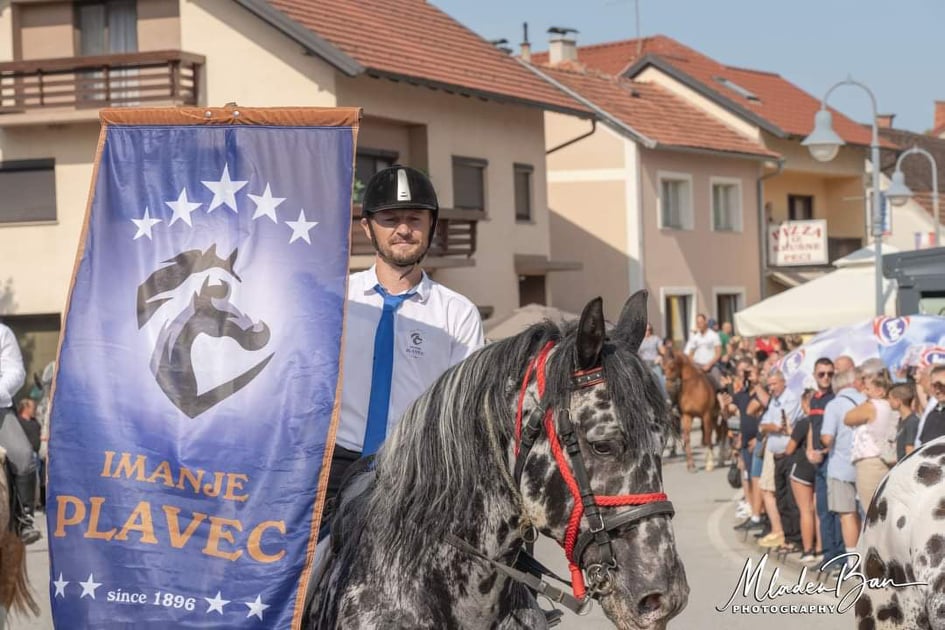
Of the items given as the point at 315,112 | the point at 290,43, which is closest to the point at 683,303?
the point at 290,43

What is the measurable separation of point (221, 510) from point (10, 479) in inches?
171

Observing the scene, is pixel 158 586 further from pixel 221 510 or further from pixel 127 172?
pixel 127 172

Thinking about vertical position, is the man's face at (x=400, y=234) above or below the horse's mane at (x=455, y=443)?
above

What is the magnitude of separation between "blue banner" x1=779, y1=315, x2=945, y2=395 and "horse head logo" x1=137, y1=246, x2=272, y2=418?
10.9 metres

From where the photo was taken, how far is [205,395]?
4.19m

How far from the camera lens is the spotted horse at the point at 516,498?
145 inches

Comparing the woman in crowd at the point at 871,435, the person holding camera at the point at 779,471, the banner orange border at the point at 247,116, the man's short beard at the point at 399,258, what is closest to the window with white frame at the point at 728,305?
the person holding camera at the point at 779,471

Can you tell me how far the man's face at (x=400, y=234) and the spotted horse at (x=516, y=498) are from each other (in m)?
0.78

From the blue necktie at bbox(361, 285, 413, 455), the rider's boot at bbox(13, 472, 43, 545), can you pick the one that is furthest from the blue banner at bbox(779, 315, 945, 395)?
the blue necktie at bbox(361, 285, 413, 455)

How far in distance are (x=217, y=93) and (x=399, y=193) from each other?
75.6 feet

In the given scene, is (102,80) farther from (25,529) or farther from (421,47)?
(25,529)

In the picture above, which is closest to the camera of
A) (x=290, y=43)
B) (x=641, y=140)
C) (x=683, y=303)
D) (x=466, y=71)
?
(x=290, y=43)

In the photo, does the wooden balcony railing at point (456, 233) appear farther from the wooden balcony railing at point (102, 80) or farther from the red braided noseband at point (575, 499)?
the red braided noseband at point (575, 499)

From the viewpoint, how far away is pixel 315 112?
4449 mm
